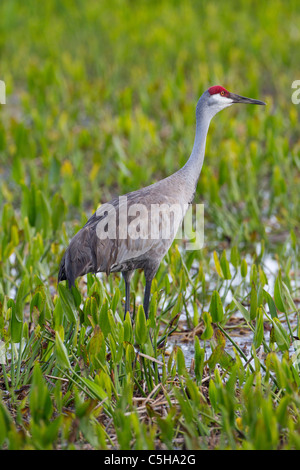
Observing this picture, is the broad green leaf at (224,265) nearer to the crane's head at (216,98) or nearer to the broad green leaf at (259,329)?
the broad green leaf at (259,329)

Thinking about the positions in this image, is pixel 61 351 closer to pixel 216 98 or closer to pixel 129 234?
pixel 129 234

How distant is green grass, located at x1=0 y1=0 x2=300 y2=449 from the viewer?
3037 millimetres

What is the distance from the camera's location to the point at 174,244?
463 centimetres

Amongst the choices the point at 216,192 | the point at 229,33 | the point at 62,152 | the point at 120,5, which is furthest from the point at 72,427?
the point at 120,5

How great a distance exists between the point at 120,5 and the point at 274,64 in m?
4.05

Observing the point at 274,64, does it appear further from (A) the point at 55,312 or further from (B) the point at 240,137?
(A) the point at 55,312

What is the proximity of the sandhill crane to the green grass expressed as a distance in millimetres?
180

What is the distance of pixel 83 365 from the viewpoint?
3449mm

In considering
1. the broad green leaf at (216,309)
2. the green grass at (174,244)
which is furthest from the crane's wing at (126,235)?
the broad green leaf at (216,309)

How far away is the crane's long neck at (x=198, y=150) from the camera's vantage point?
13.6 ft

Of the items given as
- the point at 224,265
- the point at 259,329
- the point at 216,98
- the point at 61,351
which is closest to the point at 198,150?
the point at 216,98

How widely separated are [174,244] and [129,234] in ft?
2.66

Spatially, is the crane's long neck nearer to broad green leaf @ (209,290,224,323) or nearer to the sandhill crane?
the sandhill crane

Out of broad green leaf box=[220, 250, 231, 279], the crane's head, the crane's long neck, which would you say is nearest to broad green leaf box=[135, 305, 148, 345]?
broad green leaf box=[220, 250, 231, 279]
